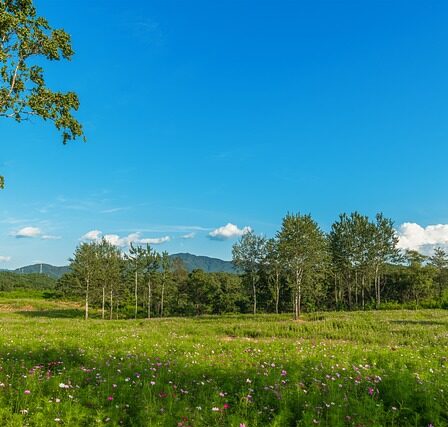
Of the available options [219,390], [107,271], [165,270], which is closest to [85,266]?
[107,271]

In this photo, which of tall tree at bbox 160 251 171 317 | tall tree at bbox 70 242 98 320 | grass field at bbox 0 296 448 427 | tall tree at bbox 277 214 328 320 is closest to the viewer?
grass field at bbox 0 296 448 427

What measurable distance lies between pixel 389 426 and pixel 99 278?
57744 mm

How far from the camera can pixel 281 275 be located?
6888 centimetres

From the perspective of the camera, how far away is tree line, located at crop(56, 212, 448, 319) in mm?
50825

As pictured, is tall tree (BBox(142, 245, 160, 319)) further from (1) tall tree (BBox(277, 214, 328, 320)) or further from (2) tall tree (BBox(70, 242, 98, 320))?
(1) tall tree (BBox(277, 214, 328, 320))

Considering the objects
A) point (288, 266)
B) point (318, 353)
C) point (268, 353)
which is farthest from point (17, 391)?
point (288, 266)

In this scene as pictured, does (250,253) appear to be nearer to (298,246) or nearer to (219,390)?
(298,246)

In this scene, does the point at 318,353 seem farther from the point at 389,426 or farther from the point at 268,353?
the point at 389,426

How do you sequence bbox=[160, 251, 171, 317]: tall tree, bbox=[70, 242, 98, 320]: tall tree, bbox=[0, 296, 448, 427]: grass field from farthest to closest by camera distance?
bbox=[160, 251, 171, 317]: tall tree, bbox=[70, 242, 98, 320]: tall tree, bbox=[0, 296, 448, 427]: grass field

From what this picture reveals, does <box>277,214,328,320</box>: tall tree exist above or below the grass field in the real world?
above

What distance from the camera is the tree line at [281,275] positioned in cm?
5083

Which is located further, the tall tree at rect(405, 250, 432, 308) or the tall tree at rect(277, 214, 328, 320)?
the tall tree at rect(405, 250, 432, 308)

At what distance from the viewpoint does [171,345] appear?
15.7 metres

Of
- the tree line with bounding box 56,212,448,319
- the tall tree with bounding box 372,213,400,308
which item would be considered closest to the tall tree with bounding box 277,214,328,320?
the tree line with bounding box 56,212,448,319
